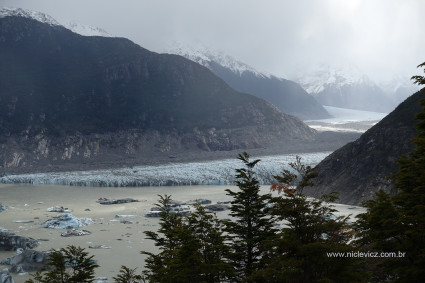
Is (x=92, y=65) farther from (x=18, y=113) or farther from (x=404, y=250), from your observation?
(x=404, y=250)

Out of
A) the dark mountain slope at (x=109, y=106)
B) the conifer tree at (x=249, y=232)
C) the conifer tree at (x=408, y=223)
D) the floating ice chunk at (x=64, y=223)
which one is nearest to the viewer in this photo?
the conifer tree at (x=408, y=223)

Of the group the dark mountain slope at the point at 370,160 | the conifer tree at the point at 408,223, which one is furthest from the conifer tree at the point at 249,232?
the dark mountain slope at the point at 370,160

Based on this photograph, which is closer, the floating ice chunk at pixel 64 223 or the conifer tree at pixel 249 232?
the conifer tree at pixel 249 232

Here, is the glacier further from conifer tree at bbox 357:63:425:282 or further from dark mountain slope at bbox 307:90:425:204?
conifer tree at bbox 357:63:425:282

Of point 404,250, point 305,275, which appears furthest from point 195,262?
point 404,250

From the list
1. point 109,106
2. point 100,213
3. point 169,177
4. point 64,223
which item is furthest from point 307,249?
point 109,106

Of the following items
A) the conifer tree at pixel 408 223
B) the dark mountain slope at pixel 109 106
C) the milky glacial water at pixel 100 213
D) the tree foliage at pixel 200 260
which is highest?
the dark mountain slope at pixel 109 106

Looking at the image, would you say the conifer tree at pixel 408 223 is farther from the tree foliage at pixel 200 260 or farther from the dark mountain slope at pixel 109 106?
the dark mountain slope at pixel 109 106

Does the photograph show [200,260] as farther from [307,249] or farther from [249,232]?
[307,249]

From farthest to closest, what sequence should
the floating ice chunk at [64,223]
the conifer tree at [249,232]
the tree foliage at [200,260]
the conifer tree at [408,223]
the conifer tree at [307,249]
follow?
the floating ice chunk at [64,223] < the conifer tree at [249,232] < the tree foliage at [200,260] < the conifer tree at [307,249] < the conifer tree at [408,223]
